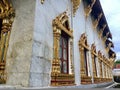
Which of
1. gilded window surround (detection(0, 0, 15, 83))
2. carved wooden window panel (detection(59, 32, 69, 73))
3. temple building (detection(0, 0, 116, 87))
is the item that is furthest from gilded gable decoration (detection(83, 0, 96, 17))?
gilded window surround (detection(0, 0, 15, 83))

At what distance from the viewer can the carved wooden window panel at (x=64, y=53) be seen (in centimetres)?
534

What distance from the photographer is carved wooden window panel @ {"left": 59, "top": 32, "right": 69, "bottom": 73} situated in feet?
17.5

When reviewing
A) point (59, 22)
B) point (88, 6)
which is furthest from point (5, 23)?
point (88, 6)

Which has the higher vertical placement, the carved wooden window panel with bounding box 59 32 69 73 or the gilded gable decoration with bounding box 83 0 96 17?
the gilded gable decoration with bounding box 83 0 96 17

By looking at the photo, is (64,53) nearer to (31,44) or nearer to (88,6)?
(31,44)

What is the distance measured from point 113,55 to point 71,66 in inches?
605

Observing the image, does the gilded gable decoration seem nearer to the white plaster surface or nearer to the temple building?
the temple building

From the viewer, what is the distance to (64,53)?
562cm

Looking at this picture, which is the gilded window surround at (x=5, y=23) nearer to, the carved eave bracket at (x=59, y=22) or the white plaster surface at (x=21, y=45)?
the white plaster surface at (x=21, y=45)

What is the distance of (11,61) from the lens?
12.8 feet

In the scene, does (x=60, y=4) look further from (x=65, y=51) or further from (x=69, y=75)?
(x=69, y=75)

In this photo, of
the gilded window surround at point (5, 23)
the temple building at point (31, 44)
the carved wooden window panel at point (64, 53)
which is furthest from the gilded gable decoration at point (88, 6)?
the gilded window surround at point (5, 23)

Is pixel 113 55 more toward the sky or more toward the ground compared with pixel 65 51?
more toward the sky

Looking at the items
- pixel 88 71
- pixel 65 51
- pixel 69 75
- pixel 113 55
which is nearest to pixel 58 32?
pixel 65 51
